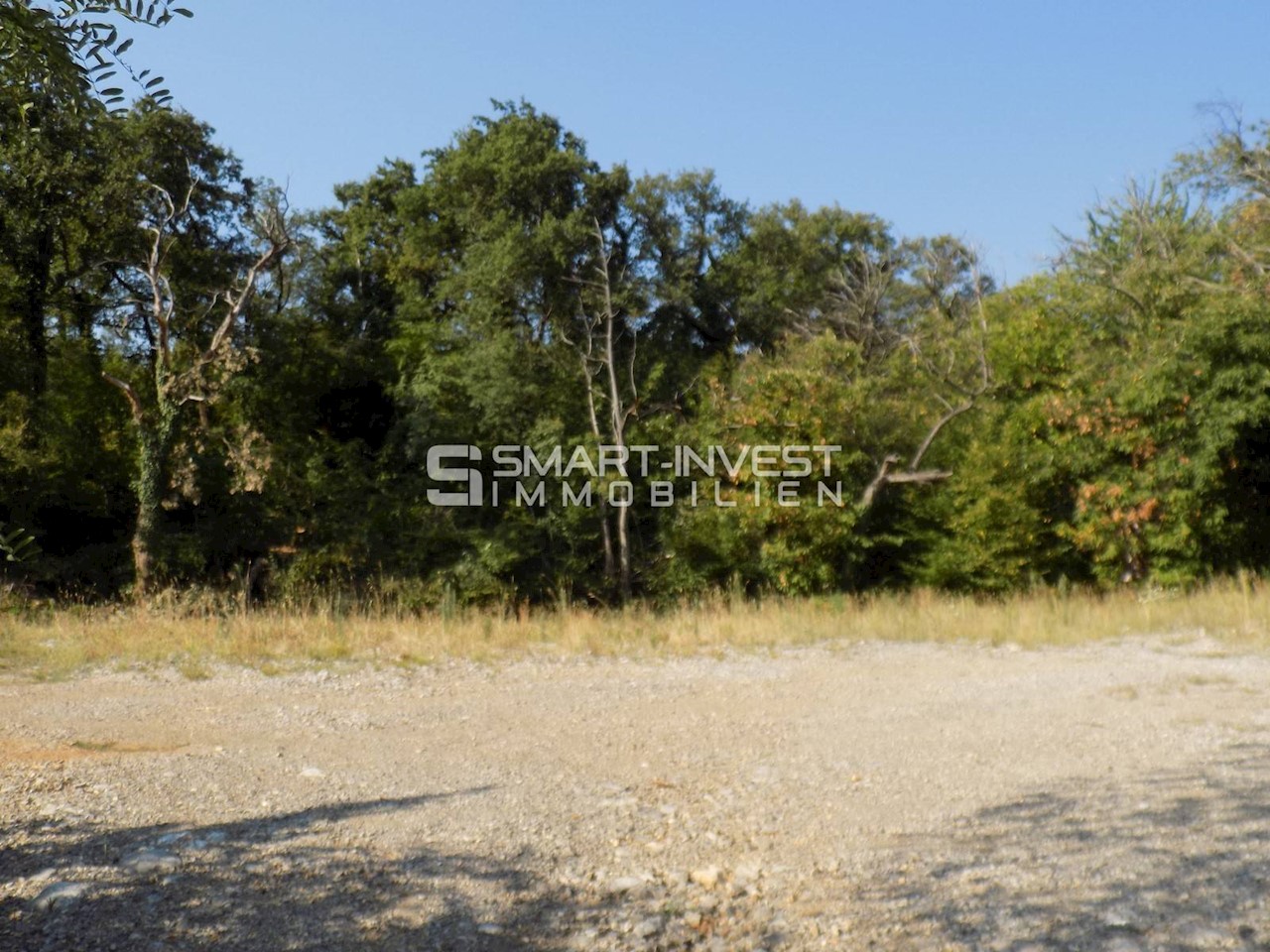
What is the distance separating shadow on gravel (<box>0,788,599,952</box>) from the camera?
3992 mm

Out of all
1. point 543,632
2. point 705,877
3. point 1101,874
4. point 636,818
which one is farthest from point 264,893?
point 543,632

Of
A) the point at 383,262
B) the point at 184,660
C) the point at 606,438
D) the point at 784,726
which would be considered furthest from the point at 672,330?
the point at 784,726

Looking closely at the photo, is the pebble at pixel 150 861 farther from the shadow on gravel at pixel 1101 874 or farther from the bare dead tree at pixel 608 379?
the bare dead tree at pixel 608 379

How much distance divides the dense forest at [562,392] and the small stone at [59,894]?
55.0 feet

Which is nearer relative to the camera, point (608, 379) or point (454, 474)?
point (454, 474)

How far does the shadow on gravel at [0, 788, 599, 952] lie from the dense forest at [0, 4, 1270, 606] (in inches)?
644

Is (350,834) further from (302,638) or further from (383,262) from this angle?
(383,262)

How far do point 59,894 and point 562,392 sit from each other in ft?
73.9

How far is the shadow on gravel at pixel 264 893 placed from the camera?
3992mm

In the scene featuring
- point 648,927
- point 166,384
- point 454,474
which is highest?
point 166,384

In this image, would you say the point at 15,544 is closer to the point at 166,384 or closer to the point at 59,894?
the point at 59,894

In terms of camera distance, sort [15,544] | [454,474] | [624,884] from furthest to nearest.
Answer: [454,474] < [624,884] < [15,544]

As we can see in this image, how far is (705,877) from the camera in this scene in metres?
4.79

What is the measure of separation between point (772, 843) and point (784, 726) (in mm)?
2713
